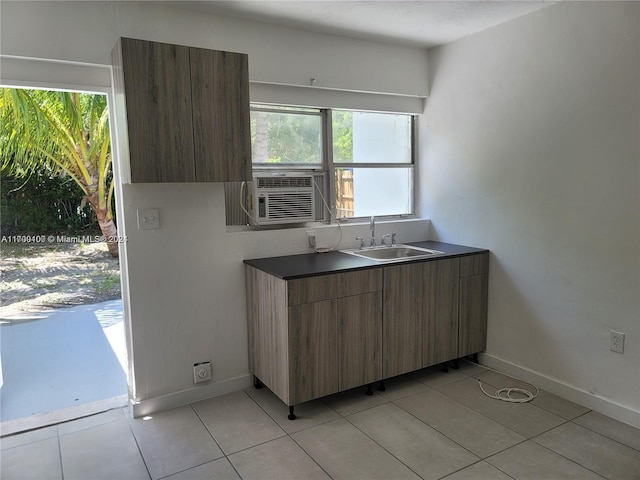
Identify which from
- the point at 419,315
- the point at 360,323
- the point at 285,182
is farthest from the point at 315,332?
the point at 285,182

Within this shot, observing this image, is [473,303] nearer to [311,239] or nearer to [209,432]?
[311,239]

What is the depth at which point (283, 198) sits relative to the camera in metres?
3.08

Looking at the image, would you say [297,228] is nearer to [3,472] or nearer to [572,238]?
[572,238]

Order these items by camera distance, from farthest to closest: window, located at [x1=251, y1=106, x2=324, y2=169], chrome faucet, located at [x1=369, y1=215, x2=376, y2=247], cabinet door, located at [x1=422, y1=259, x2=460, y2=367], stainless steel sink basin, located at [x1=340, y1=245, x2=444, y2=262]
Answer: chrome faucet, located at [x1=369, y1=215, x2=376, y2=247] → stainless steel sink basin, located at [x1=340, y1=245, x2=444, y2=262] → window, located at [x1=251, y1=106, x2=324, y2=169] → cabinet door, located at [x1=422, y1=259, x2=460, y2=367]

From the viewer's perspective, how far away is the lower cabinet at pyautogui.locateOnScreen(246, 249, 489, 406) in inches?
99.8

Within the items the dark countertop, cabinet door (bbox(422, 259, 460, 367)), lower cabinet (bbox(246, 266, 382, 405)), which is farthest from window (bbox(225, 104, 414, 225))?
cabinet door (bbox(422, 259, 460, 367))

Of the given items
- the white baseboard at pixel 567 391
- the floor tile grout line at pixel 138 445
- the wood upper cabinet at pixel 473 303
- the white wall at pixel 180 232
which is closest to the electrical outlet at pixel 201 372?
the white wall at pixel 180 232

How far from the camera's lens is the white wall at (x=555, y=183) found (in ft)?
8.00

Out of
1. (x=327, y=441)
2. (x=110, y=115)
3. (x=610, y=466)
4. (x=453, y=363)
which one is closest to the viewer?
(x=610, y=466)

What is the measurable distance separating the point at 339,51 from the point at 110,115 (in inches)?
63.2

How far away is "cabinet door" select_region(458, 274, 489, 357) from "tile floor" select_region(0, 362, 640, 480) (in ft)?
1.37

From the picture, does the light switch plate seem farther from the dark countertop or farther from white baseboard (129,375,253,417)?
white baseboard (129,375,253,417)

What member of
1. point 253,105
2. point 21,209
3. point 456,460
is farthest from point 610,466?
point 21,209

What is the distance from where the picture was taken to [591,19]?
8.19 ft
